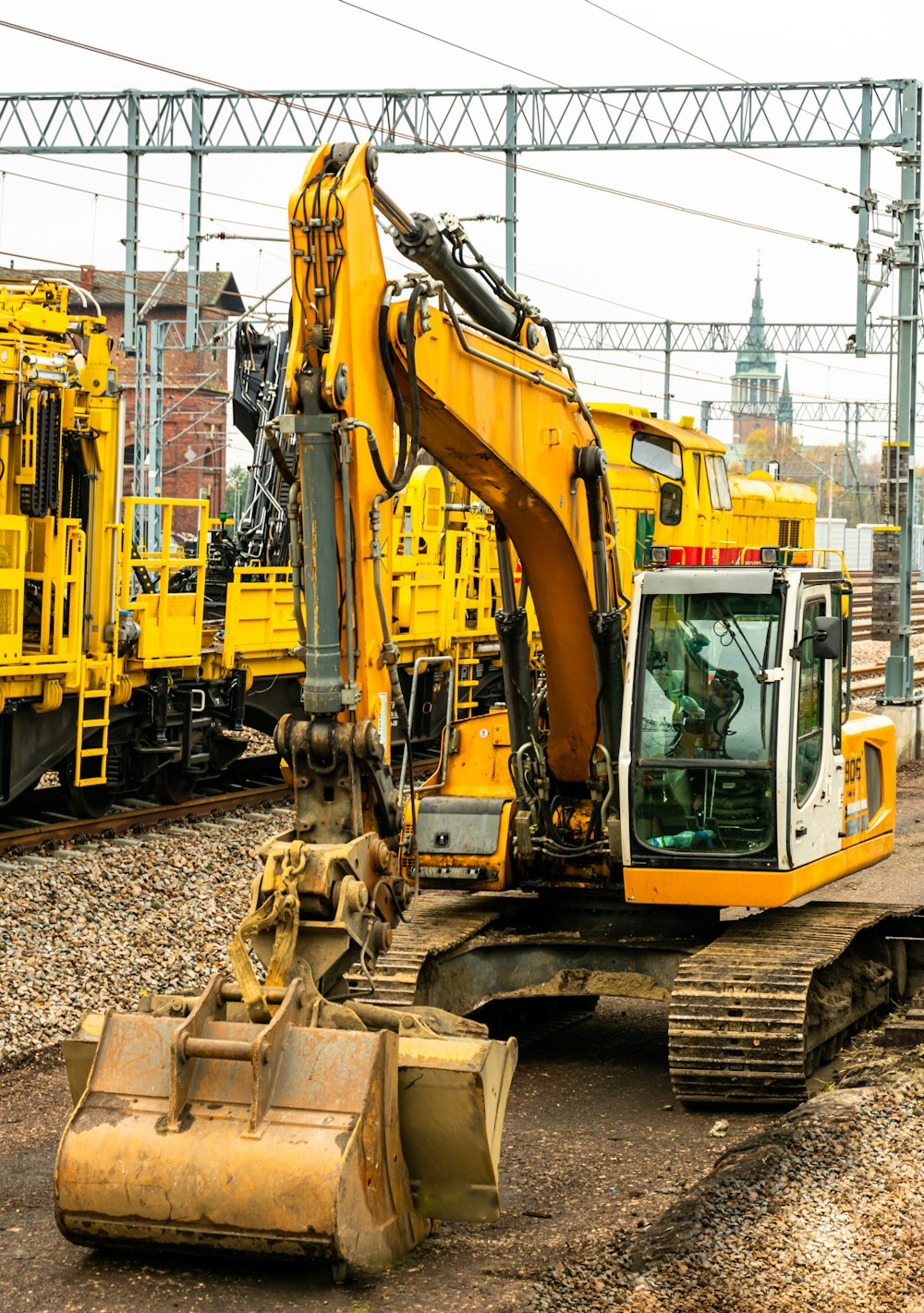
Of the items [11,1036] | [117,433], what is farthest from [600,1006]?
[117,433]

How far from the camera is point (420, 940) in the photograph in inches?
352

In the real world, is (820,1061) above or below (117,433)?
below

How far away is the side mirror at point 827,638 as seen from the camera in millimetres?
8734

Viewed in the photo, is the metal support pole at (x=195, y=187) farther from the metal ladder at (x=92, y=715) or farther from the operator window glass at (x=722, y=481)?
the metal ladder at (x=92, y=715)

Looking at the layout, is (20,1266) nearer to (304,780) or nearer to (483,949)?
(304,780)

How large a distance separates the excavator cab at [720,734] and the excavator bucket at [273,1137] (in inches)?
106

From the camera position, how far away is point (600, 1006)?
10758 mm

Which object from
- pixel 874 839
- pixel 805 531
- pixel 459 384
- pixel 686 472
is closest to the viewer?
pixel 459 384

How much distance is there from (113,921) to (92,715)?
11.3ft

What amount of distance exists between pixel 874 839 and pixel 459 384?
4.28 meters

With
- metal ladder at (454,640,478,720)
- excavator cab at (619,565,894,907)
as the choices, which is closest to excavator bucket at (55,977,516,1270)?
excavator cab at (619,565,894,907)

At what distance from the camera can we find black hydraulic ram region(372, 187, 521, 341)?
7.35 metres

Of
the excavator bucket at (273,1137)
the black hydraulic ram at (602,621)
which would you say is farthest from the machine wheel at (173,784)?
the excavator bucket at (273,1137)

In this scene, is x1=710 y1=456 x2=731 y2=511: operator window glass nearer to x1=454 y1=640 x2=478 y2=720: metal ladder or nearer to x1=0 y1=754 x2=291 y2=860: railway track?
x1=454 y1=640 x2=478 y2=720: metal ladder
